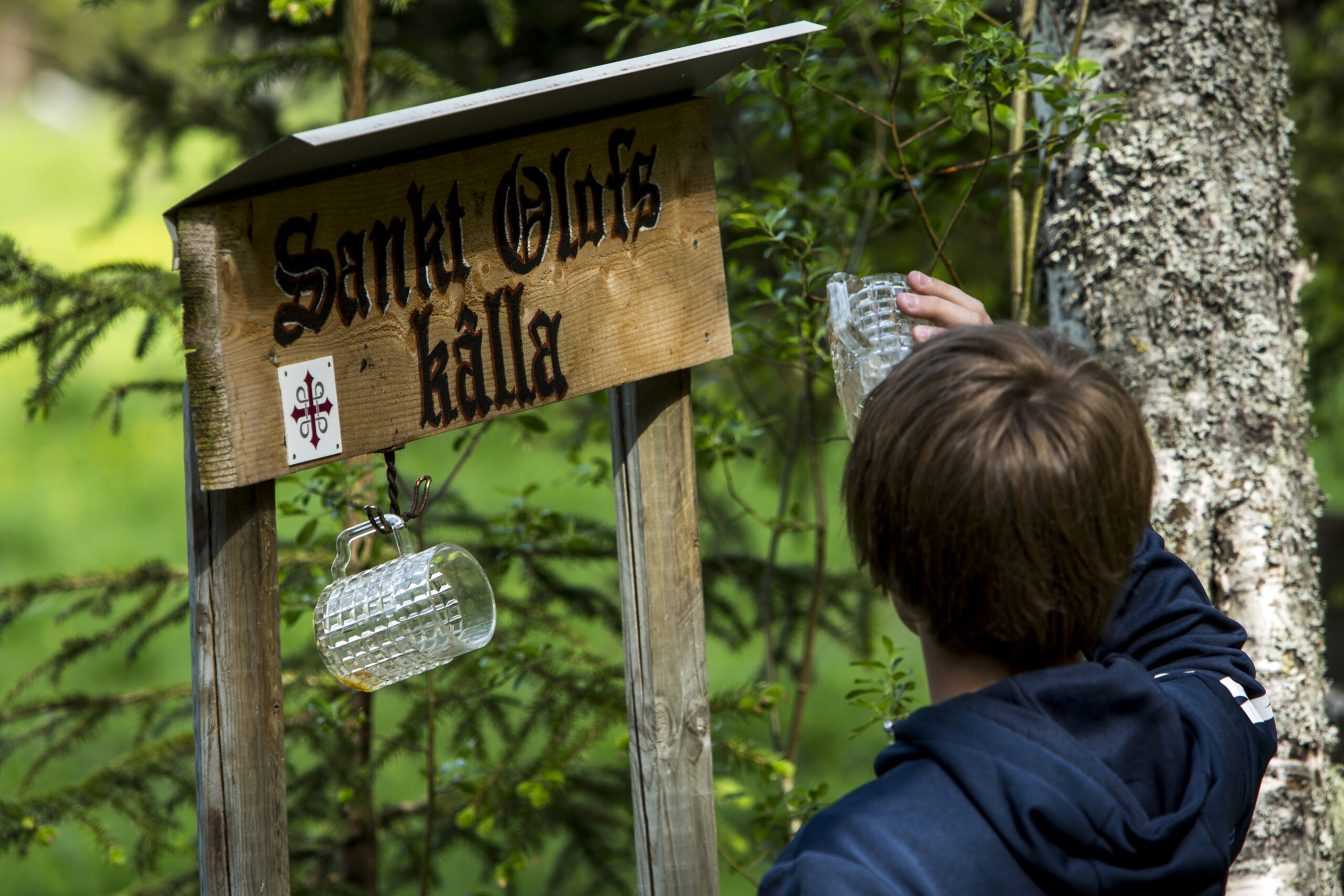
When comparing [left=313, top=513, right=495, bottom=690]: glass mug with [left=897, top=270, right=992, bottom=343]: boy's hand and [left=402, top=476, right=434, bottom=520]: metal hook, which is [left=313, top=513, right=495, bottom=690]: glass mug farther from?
[left=897, top=270, right=992, bottom=343]: boy's hand

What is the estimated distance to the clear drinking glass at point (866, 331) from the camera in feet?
4.90

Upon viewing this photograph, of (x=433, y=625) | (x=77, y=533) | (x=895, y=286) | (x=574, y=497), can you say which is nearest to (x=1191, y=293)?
(x=895, y=286)

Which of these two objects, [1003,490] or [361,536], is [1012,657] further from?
[361,536]

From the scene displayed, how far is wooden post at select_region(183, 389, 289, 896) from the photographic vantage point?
1.31 m

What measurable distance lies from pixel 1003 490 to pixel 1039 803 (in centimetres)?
27

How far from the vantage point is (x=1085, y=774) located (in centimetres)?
94

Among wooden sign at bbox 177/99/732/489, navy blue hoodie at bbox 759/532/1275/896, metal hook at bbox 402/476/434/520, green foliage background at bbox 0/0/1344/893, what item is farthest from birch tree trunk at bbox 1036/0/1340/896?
metal hook at bbox 402/476/434/520

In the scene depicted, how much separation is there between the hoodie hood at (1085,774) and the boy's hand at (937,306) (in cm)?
49

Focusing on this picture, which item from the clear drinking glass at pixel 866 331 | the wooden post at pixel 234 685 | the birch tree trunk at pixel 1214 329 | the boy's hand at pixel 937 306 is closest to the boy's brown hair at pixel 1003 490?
the boy's hand at pixel 937 306

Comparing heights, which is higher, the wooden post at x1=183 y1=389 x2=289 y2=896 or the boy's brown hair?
the boy's brown hair

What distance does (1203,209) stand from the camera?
1985mm

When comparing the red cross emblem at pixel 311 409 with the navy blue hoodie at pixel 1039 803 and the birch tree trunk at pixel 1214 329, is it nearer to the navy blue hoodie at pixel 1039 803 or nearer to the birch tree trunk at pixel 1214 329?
the navy blue hoodie at pixel 1039 803

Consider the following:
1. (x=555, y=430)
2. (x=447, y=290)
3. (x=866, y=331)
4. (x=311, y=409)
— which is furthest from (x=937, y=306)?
(x=555, y=430)

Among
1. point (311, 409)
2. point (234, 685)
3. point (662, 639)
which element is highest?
point (311, 409)
